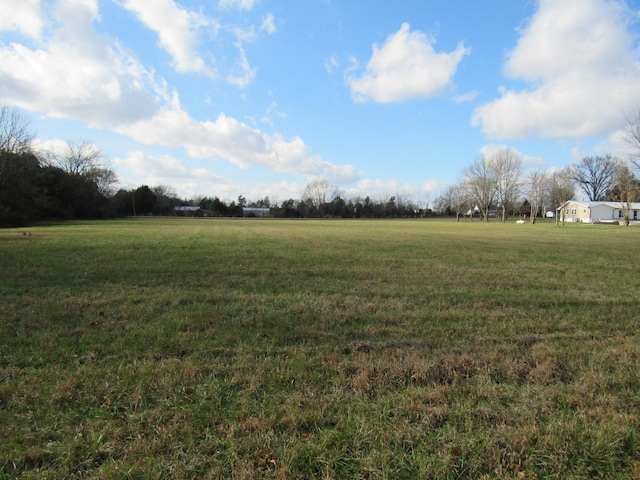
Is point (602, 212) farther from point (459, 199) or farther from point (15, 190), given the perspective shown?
point (15, 190)

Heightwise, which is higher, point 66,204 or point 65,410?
point 66,204

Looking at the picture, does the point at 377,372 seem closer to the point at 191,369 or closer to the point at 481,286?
the point at 191,369

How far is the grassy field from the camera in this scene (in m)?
2.59

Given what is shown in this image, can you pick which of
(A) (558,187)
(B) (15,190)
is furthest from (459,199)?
(B) (15,190)

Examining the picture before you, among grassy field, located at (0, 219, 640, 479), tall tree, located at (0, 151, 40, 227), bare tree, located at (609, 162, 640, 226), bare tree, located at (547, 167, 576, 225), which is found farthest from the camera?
bare tree, located at (547, 167, 576, 225)

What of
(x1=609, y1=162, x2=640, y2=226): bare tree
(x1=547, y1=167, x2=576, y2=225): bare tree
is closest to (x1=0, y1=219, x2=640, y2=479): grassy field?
(x1=609, y1=162, x2=640, y2=226): bare tree

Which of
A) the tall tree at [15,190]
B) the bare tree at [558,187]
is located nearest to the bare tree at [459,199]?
the bare tree at [558,187]

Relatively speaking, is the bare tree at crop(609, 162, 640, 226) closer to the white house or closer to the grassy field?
the white house

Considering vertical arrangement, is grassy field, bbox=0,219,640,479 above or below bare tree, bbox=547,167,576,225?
below

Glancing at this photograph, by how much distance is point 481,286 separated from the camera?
29.7ft

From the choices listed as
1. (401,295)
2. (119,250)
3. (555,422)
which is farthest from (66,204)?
(555,422)

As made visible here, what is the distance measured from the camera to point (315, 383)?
12.3 ft

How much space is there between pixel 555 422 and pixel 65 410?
421 cm

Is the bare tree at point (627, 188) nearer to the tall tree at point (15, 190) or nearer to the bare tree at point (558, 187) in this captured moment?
the bare tree at point (558, 187)
